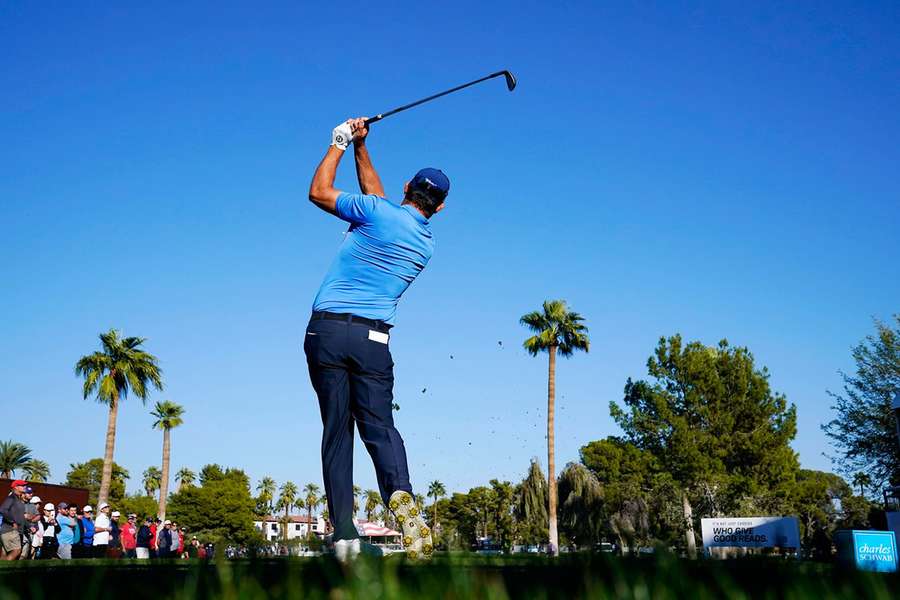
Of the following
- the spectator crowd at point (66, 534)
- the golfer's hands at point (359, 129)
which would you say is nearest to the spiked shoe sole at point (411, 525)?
the golfer's hands at point (359, 129)

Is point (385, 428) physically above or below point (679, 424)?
below

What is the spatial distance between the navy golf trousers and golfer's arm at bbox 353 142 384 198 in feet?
3.84

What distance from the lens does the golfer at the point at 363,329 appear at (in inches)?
171

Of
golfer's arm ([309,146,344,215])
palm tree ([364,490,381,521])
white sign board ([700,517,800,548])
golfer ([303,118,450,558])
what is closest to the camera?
golfer ([303,118,450,558])

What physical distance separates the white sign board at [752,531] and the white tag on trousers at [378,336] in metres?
35.8

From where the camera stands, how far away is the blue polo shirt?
4605mm

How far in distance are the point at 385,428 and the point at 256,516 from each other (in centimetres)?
10759

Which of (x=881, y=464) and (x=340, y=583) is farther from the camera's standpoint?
(x=881, y=464)

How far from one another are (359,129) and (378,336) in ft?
4.81

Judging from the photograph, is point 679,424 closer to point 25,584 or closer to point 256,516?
point 25,584

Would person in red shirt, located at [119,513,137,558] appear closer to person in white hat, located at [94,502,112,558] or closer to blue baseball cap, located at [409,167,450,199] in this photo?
person in white hat, located at [94,502,112,558]

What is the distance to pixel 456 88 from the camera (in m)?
7.36

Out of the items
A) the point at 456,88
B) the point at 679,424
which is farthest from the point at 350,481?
the point at 679,424

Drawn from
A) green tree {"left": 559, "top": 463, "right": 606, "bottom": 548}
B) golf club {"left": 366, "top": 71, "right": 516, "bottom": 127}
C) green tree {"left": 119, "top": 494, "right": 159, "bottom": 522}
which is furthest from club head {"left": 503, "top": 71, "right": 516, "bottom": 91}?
green tree {"left": 119, "top": 494, "right": 159, "bottom": 522}
